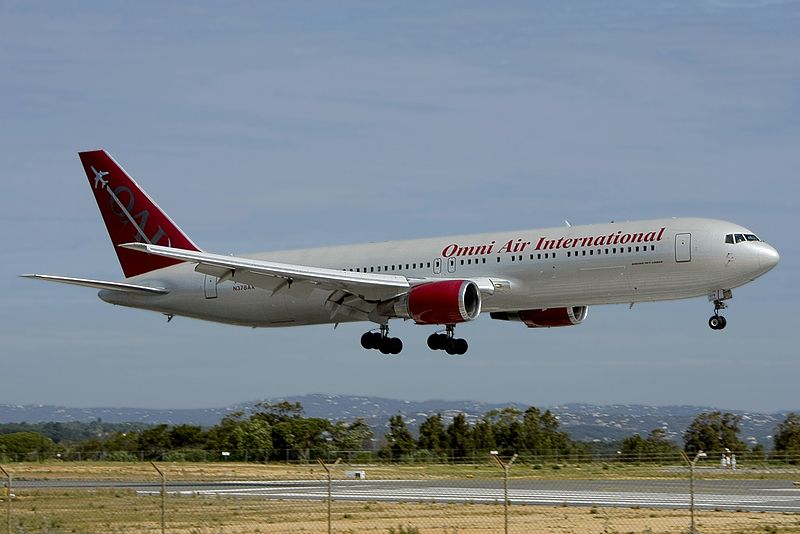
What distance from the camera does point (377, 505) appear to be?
3738cm

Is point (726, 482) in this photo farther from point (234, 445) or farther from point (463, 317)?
point (234, 445)

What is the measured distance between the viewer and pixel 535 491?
140 feet

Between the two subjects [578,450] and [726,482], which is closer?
[726,482]

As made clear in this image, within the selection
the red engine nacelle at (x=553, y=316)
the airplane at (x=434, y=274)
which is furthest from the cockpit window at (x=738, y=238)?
the red engine nacelle at (x=553, y=316)

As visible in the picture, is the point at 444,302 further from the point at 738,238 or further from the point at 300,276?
the point at 738,238

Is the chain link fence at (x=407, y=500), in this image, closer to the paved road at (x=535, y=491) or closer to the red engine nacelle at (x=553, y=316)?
the paved road at (x=535, y=491)

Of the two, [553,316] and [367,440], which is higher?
[553,316]

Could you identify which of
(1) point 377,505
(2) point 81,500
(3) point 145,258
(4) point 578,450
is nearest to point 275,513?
(1) point 377,505

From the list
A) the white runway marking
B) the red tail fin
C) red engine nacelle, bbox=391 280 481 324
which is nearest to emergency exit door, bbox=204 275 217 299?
the red tail fin

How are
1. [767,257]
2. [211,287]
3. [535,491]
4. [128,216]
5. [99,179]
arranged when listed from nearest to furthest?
[535,491]
[767,257]
[211,287]
[128,216]
[99,179]

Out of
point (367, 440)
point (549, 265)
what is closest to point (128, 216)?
point (549, 265)

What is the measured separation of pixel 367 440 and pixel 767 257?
49.5m

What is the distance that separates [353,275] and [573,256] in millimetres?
8962

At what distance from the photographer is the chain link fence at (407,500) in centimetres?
3183
